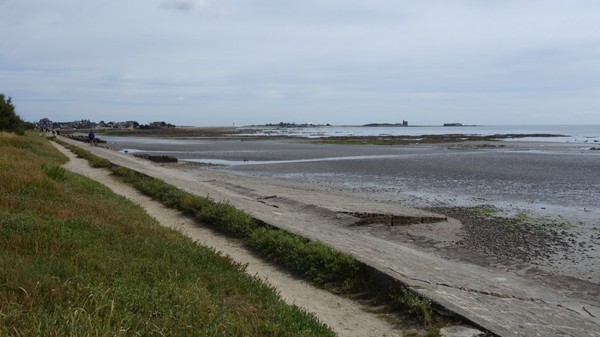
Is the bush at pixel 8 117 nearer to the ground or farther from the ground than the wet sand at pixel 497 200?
farther from the ground

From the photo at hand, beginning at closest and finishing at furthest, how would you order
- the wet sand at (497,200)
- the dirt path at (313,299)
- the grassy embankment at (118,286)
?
the grassy embankment at (118,286)
the dirt path at (313,299)
the wet sand at (497,200)

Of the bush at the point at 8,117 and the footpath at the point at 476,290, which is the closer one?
the footpath at the point at 476,290

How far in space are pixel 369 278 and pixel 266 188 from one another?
620 inches

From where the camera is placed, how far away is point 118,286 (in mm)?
5688

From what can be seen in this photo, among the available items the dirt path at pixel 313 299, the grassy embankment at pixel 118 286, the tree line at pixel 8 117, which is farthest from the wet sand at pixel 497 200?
the tree line at pixel 8 117

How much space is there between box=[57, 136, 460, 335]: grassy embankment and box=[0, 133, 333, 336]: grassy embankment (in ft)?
4.43

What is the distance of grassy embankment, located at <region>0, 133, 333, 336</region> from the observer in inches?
187

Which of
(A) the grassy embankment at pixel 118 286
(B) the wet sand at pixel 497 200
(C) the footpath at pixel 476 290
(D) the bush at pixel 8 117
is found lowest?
(B) the wet sand at pixel 497 200

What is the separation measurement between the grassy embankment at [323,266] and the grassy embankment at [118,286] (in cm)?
135

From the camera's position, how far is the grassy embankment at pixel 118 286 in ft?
15.6

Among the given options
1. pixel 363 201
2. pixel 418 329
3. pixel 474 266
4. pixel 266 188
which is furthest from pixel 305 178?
pixel 418 329

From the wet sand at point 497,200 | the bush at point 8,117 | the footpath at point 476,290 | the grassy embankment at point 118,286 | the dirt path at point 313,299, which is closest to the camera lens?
the grassy embankment at point 118,286

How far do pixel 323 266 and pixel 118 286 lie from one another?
12.8ft

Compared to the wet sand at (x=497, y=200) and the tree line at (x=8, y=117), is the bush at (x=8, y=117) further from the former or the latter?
the wet sand at (x=497, y=200)
